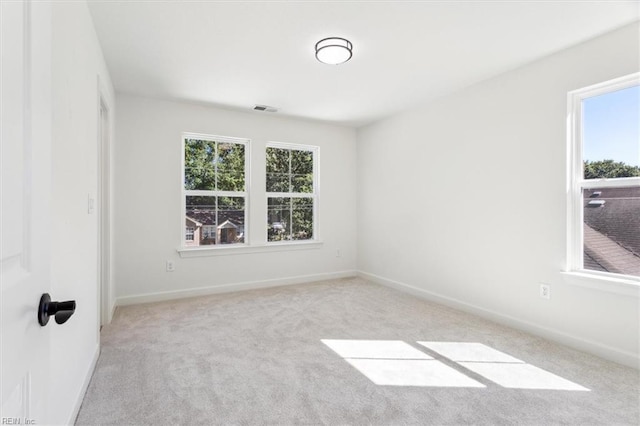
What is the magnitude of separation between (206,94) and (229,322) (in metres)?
2.56

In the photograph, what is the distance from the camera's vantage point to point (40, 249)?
75 centimetres

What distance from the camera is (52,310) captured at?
2.42ft

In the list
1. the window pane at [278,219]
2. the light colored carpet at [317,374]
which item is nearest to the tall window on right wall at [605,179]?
the light colored carpet at [317,374]

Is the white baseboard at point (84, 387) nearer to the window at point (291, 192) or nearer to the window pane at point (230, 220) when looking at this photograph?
the window pane at point (230, 220)

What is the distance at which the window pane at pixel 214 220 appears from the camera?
4289mm

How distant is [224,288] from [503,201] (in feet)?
11.5

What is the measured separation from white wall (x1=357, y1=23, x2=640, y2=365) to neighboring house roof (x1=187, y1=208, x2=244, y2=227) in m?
2.15

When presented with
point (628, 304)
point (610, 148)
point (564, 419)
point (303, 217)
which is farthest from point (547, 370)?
point (303, 217)

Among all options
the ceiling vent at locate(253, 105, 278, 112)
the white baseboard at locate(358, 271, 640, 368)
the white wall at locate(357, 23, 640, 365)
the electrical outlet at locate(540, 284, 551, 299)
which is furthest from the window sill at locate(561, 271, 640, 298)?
the ceiling vent at locate(253, 105, 278, 112)

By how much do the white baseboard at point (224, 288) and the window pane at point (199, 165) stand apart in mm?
1333

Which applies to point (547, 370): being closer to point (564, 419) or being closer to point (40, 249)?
point (564, 419)

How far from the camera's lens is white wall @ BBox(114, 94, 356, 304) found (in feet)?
12.6

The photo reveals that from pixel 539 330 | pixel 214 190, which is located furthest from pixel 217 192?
pixel 539 330

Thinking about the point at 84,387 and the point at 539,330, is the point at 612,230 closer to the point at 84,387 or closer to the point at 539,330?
the point at 539,330
